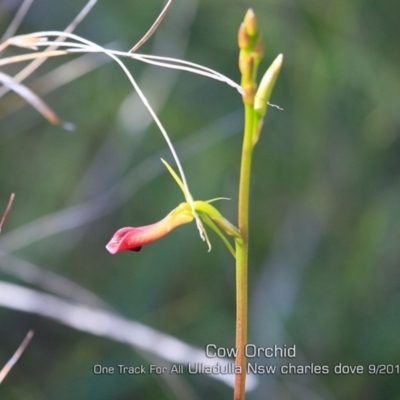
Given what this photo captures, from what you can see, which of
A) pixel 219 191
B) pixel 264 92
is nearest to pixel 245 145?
pixel 264 92

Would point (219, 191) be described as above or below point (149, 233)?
below

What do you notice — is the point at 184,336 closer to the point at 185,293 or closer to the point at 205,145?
the point at 185,293

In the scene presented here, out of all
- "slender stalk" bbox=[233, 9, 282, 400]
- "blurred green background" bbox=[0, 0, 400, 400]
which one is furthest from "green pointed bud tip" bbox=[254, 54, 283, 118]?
"blurred green background" bbox=[0, 0, 400, 400]

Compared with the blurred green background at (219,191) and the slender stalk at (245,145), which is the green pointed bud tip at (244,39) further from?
A: the blurred green background at (219,191)

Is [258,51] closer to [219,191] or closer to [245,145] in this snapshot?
[245,145]

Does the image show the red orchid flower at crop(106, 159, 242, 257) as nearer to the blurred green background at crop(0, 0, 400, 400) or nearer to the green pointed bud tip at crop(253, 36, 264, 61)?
the green pointed bud tip at crop(253, 36, 264, 61)

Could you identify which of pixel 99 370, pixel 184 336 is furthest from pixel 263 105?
pixel 184 336
